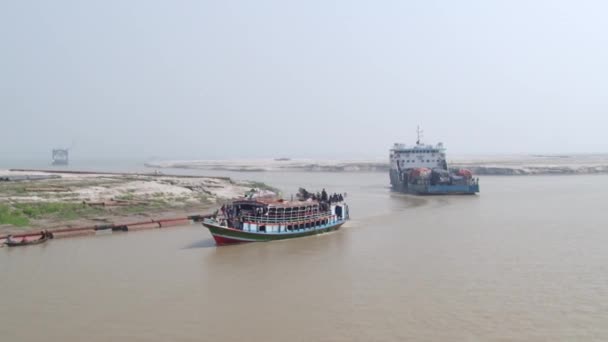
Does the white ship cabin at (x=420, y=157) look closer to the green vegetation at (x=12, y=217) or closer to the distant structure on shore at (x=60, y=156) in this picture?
the green vegetation at (x=12, y=217)

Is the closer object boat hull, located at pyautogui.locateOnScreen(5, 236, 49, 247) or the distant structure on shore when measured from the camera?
boat hull, located at pyautogui.locateOnScreen(5, 236, 49, 247)

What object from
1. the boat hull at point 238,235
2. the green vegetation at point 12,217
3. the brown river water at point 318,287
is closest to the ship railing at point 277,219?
A: the boat hull at point 238,235

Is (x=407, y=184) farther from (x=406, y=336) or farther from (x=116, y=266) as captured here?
(x=406, y=336)

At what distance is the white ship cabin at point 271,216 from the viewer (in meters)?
25.3

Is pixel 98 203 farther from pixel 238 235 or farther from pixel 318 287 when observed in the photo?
pixel 318 287

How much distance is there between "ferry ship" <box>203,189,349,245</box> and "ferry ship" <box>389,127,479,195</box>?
24.9 metres

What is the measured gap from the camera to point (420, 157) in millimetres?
62094

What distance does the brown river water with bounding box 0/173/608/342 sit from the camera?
13.2 meters

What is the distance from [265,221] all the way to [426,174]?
32089 mm

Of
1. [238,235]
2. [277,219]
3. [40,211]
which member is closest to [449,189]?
[277,219]

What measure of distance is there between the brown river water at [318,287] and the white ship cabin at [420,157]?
32541 mm

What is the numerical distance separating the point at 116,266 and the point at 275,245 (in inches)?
293

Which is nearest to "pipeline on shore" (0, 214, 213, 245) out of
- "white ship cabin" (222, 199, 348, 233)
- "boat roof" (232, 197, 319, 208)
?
"white ship cabin" (222, 199, 348, 233)

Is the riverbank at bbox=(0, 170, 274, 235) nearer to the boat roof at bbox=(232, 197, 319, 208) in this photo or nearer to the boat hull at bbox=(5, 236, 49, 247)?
the boat hull at bbox=(5, 236, 49, 247)
